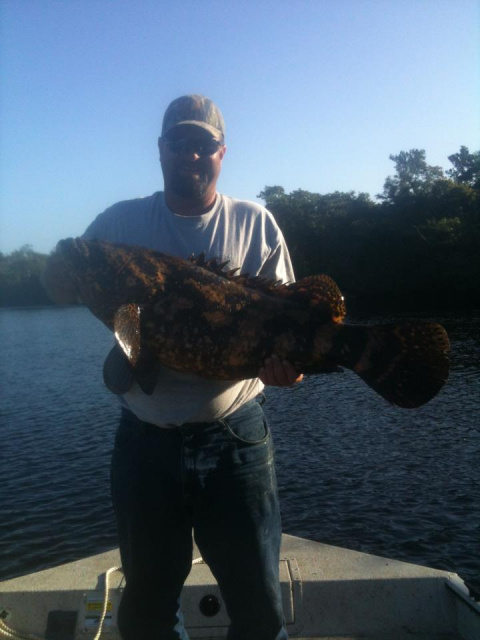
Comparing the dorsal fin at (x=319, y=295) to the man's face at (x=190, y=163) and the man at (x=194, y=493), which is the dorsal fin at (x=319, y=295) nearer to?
the man at (x=194, y=493)

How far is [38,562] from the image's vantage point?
487 inches

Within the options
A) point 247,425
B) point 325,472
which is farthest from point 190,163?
point 325,472

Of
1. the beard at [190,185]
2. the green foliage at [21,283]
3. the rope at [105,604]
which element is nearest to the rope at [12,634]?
the rope at [105,604]

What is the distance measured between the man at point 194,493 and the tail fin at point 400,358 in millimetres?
451

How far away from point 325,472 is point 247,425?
12980mm

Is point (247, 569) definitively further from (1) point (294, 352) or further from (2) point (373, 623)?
(2) point (373, 623)

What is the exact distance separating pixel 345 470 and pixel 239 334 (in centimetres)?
1335

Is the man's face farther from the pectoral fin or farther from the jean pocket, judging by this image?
the jean pocket

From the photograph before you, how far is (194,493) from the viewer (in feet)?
11.7

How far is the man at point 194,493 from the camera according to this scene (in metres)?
3.51

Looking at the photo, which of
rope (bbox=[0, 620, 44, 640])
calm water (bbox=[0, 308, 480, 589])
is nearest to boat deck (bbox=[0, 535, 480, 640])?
rope (bbox=[0, 620, 44, 640])

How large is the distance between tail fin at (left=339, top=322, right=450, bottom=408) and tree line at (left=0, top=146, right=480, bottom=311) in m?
54.9

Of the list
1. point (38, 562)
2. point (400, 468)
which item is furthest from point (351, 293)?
point (38, 562)

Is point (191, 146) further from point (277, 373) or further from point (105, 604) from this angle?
point (105, 604)
